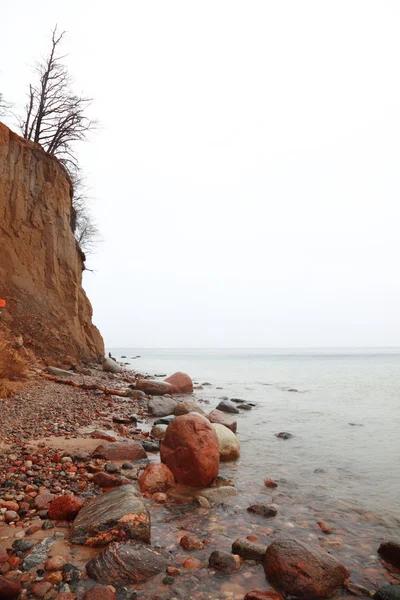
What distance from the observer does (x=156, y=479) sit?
4496mm

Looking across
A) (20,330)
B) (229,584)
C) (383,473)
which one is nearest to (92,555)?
(229,584)

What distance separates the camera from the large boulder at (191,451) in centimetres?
481

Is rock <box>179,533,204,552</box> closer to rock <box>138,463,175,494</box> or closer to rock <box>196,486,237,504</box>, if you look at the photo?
rock <box>196,486,237,504</box>

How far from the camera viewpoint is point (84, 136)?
16.7 meters

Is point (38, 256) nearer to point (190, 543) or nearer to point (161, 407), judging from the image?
point (161, 407)

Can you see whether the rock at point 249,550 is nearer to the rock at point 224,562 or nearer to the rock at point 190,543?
the rock at point 224,562

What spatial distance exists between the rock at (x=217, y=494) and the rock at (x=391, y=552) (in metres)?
1.74

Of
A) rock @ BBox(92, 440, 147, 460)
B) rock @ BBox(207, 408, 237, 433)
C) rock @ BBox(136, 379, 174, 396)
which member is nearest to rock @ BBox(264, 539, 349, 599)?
rock @ BBox(92, 440, 147, 460)

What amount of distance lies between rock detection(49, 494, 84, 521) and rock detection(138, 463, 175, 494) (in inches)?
44.3

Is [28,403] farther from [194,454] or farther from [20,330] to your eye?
[20,330]

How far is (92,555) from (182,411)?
6.36 metres

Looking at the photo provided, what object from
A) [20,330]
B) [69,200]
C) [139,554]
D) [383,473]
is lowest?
[383,473]

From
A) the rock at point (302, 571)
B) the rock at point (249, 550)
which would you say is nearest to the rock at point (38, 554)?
the rock at point (249, 550)

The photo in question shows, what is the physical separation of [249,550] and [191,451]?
1939mm
